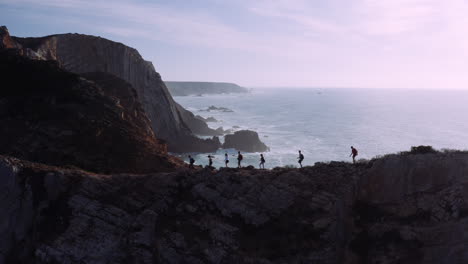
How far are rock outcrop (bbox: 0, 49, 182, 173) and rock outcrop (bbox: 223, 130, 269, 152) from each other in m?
40.8

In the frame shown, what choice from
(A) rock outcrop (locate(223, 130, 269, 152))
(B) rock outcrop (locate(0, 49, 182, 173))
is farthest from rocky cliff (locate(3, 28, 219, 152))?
(B) rock outcrop (locate(0, 49, 182, 173))

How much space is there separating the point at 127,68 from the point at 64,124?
3745 centimetres

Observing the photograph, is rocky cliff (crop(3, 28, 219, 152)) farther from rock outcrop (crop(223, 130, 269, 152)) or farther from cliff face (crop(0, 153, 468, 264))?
cliff face (crop(0, 153, 468, 264))

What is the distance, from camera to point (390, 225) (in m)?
17.1

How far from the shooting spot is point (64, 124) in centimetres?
2716

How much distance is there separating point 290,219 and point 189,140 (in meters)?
51.2

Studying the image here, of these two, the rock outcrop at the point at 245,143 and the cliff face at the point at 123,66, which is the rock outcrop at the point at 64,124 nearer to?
the cliff face at the point at 123,66

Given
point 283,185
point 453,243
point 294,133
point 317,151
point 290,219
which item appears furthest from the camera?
point 294,133

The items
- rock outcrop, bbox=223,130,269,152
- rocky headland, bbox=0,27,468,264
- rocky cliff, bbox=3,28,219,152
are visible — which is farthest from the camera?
rock outcrop, bbox=223,130,269,152

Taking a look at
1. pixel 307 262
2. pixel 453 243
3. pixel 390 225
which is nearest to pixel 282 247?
pixel 307 262

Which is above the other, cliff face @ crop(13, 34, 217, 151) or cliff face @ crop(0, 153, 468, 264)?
cliff face @ crop(13, 34, 217, 151)

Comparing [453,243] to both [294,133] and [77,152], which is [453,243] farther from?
[294,133]

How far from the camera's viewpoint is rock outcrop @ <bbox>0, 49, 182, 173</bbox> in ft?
82.9

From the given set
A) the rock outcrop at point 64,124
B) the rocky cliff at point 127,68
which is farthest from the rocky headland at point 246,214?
the rocky cliff at point 127,68
